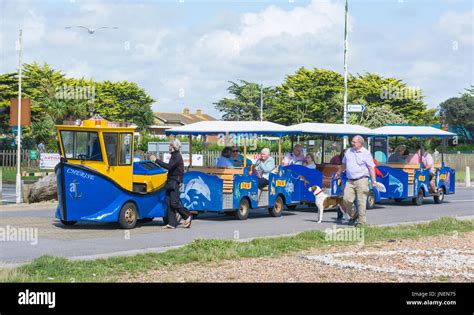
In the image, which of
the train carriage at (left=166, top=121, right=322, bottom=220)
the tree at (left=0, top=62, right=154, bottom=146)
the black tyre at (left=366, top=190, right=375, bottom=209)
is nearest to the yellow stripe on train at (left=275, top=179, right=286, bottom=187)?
the train carriage at (left=166, top=121, right=322, bottom=220)

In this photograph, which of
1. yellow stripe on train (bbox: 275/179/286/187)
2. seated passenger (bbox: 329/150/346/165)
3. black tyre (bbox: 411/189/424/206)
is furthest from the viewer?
black tyre (bbox: 411/189/424/206)

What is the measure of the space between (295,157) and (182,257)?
1167 cm

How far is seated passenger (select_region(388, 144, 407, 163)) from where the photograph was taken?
27164 millimetres

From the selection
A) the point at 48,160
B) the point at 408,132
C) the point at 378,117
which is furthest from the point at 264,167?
the point at 378,117

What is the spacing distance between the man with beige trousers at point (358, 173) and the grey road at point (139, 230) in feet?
3.22

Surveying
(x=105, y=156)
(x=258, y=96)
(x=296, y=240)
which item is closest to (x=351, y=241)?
(x=296, y=240)

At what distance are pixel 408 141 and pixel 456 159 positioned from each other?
31.1m

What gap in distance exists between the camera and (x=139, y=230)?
17.9 m

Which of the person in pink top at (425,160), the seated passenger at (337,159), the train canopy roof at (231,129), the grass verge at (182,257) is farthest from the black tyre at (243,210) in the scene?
the person in pink top at (425,160)

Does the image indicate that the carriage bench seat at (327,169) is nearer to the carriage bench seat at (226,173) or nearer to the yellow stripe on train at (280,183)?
the yellow stripe on train at (280,183)

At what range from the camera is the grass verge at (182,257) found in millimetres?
10828

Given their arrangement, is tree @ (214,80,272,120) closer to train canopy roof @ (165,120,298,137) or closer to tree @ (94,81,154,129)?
tree @ (94,81,154,129)

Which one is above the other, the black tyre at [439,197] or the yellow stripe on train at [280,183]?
the yellow stripe on train at [280,183]

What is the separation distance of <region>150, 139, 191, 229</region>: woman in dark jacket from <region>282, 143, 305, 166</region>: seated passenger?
617 centimetres
